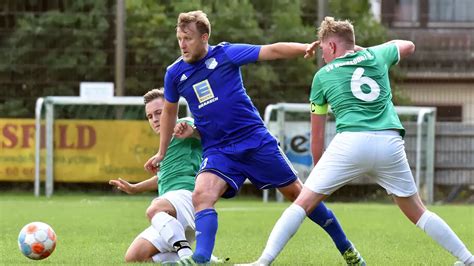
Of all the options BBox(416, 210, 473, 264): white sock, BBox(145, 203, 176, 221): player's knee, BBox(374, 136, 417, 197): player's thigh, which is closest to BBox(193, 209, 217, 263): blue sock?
BBox(145, 203, 176, 221): player's knee

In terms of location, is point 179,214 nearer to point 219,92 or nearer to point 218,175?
point 218,175

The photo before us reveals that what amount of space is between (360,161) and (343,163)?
0.35 feet

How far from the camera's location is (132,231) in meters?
11.8

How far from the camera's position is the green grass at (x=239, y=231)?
8.68m

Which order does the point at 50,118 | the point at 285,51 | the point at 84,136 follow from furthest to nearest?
the point at 84,136 → the point at 50,118 → the point at 285,51

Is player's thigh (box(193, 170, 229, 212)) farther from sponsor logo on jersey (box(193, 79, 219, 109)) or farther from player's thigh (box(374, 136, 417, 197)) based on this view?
player's thigh (box(374, 136, 417, 197))

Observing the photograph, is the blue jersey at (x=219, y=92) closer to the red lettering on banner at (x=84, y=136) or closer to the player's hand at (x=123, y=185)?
the player's hand at (x=123, y=185)

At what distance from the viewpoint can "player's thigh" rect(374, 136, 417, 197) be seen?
691cm

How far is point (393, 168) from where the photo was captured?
22.8 feet

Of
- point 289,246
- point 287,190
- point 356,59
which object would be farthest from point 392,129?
point 289,246

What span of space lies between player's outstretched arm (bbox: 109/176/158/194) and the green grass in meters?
0.54

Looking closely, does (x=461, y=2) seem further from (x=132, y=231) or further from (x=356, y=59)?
(x=356, y=59)

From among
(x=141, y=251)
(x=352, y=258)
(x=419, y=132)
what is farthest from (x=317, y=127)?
(x=419, y=132)

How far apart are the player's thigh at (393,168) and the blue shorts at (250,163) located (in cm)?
81
